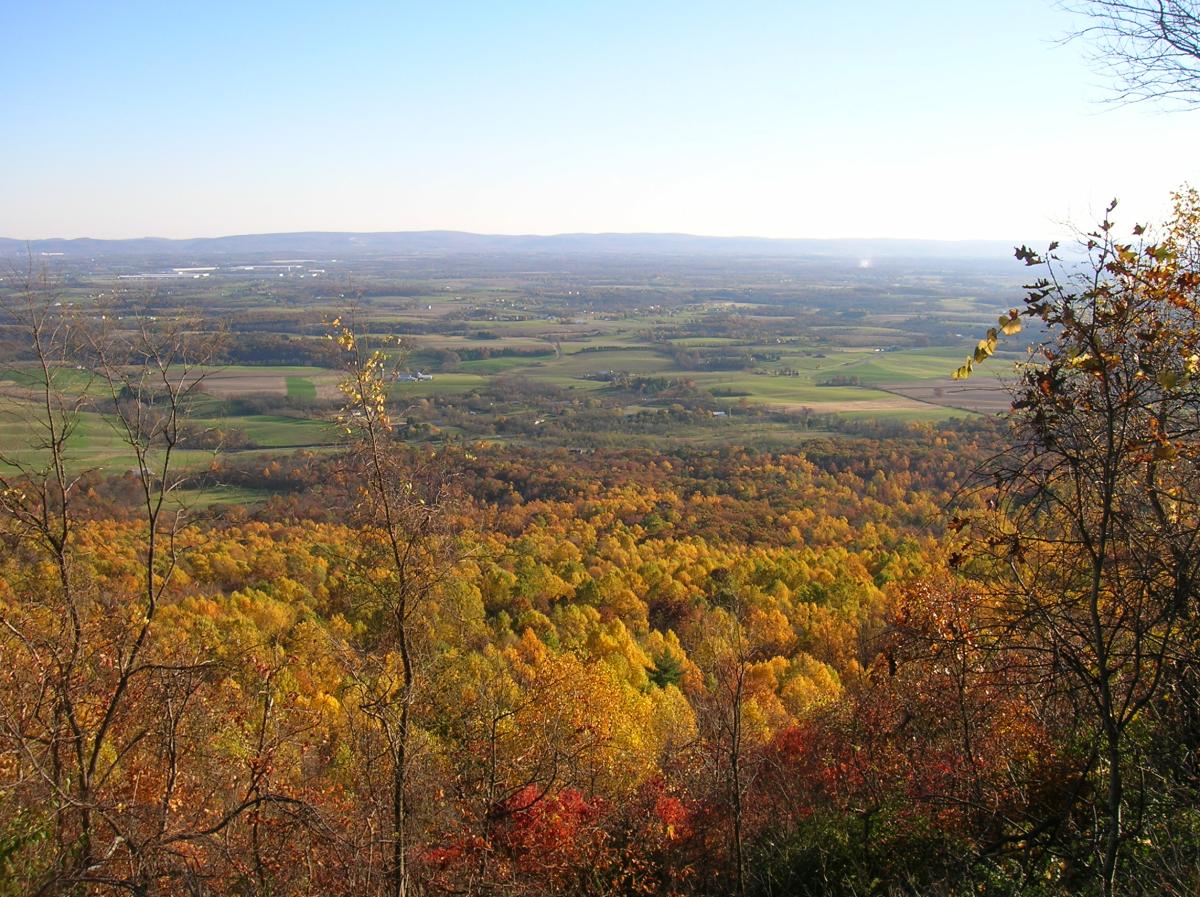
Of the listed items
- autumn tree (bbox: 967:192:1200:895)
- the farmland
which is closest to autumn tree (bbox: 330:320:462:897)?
the farmland

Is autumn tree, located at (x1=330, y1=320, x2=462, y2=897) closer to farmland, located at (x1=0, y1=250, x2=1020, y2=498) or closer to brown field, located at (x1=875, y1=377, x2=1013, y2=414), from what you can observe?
farmland, located at (x1=0, y1=250, x2=1020, y2=498)

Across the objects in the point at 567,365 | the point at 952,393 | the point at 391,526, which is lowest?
the point at 952,393

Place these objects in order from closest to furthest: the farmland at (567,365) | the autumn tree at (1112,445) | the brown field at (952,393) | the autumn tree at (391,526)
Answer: the autumn tree at (1112,445) < the autumn tree at (391,526) < the farmland at (567,365) < the brown field at (952,393)

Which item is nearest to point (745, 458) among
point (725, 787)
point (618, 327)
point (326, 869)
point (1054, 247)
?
point (725, 787)

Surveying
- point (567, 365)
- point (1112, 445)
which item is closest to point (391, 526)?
point (1112, 445)

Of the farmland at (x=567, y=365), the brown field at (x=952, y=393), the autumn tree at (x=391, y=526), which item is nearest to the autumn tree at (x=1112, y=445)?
the autumn tree at (x=391, y=526)

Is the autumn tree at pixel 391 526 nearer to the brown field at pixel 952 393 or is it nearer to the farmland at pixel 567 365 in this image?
the farmland at pixel 567 365

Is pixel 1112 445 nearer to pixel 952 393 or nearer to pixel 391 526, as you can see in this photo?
pixel 391 526

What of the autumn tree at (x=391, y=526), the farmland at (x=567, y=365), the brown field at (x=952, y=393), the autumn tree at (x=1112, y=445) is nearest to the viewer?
the autumn tree at (x=1112, y=445)

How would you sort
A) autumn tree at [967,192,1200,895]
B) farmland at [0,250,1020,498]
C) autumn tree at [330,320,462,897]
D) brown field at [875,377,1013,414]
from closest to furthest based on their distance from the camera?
autumn tree at [967,192,1200,895] < autumn tree at [330,320,462,897] < farmland at [0,250,1020,498] < brown field at [875,377,1013,414]

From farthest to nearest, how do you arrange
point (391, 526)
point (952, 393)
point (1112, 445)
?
point (952, 393)
point (391, 526)
point (1112, 445)

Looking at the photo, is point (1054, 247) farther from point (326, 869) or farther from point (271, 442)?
point (271, 442)

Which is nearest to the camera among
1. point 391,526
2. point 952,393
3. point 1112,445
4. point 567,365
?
point 1112,445
